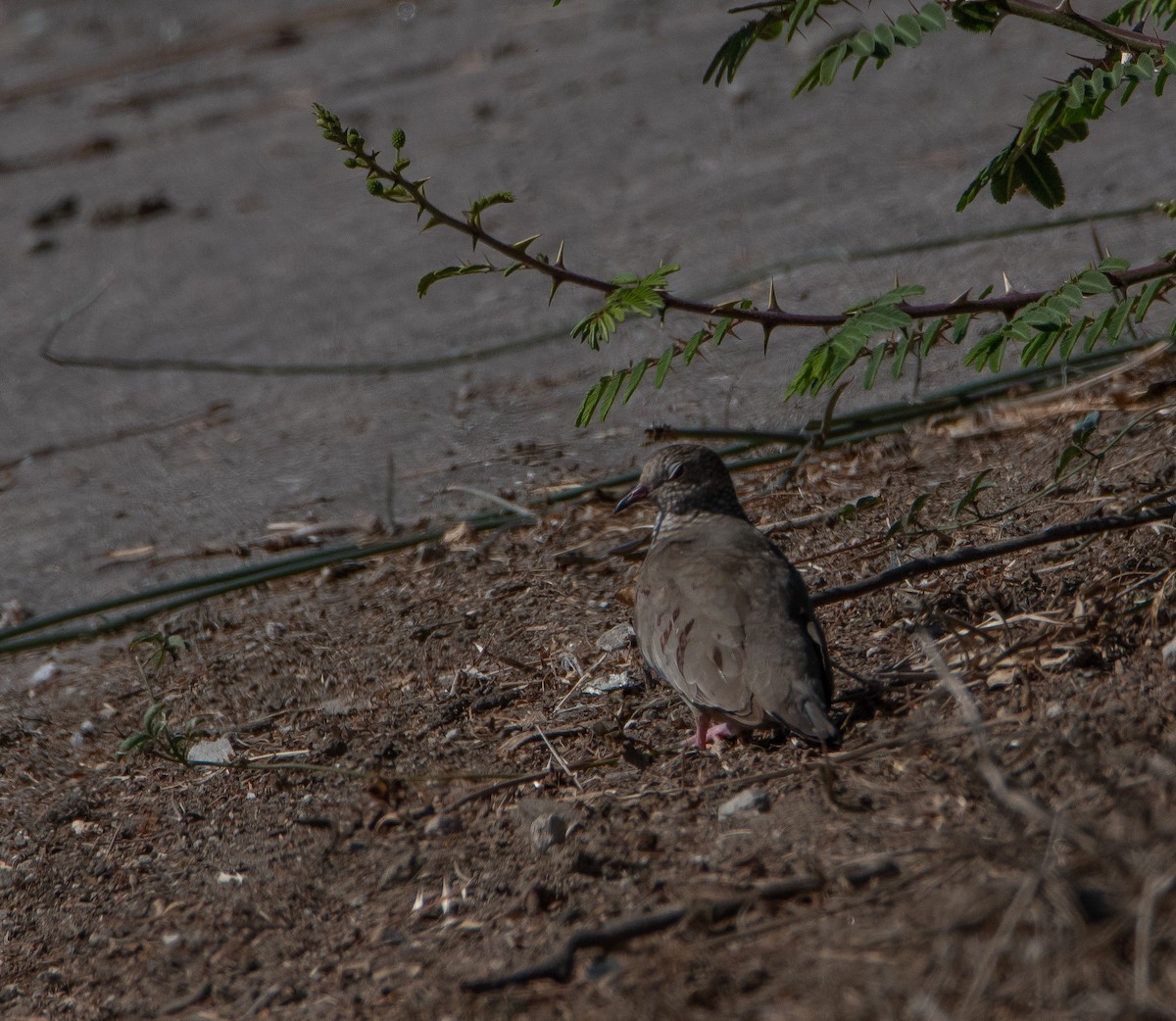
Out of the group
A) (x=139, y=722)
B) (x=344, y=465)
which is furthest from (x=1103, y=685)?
(x=344, y=465)

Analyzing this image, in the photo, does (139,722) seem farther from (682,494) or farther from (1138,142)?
(1138,142)

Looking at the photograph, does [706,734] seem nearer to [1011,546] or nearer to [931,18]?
[1011,546]

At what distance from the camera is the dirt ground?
2828mm

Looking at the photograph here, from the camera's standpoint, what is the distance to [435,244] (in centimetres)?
975

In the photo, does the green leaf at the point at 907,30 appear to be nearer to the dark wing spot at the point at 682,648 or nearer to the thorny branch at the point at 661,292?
the thorny branch at the point at 661,292

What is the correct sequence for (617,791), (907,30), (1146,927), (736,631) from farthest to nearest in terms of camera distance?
1. (736,631)
2. (617,791)
3. (907,30)
4. (1146,927)

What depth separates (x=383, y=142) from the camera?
11.2 m

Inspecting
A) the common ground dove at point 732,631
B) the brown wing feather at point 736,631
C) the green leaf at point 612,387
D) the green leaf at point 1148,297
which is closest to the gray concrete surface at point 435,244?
the common ground dove at point 732,631

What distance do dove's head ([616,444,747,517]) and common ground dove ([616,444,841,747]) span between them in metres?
0.05

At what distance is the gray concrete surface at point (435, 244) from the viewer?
7074 millimetres

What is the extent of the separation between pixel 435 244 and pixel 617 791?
6.30 m

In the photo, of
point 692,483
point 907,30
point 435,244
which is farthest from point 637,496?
point 435,244

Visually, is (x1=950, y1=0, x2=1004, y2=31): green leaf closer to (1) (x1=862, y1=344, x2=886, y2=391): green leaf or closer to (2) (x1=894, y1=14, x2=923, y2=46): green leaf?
(2) (x1=894, y1=14, x2=923, y2=46): green leaf

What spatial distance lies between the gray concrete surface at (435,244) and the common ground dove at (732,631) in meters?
1.77
